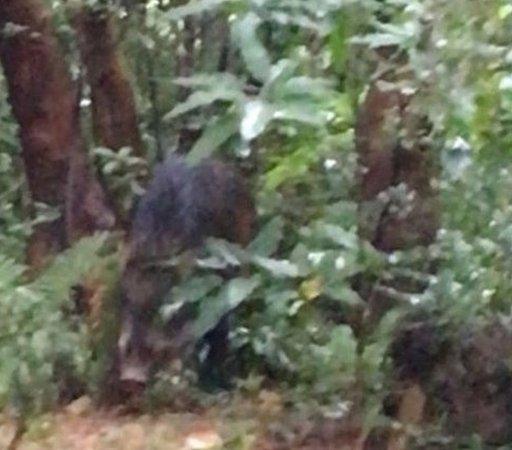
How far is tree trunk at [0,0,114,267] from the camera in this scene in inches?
90.8

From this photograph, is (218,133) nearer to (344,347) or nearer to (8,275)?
(8,275)

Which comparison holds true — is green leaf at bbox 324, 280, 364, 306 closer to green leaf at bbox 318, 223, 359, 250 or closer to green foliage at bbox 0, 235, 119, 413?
green leaf at bbox 318, 223, 359, 250

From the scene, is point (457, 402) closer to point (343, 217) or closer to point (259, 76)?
point (343, 217)

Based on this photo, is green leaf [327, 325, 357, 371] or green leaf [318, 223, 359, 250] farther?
green leaf [327, 325, 357, 371]

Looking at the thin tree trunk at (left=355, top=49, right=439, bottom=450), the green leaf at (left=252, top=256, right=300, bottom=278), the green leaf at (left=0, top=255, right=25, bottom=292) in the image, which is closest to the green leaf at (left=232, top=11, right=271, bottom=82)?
the thin tree trunk at (left=355, top=49, right=439, bottom=450)

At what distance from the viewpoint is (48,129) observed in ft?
7.75

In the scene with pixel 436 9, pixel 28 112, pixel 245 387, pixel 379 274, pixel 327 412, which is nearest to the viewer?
pixel 436 9

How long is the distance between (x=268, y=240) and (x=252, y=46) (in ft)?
1.45

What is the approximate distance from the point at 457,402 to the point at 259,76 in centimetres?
62

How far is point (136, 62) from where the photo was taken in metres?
2.41

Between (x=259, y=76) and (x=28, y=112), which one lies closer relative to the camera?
(x=259, y=76)

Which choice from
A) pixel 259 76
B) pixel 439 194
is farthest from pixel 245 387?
pixel 259 76

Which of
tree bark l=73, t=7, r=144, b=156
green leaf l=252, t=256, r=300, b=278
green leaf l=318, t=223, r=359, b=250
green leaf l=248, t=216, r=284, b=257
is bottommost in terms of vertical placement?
green leaf l=252, t=256, r=300, b=278

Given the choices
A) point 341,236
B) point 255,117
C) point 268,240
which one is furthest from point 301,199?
point 255,117
